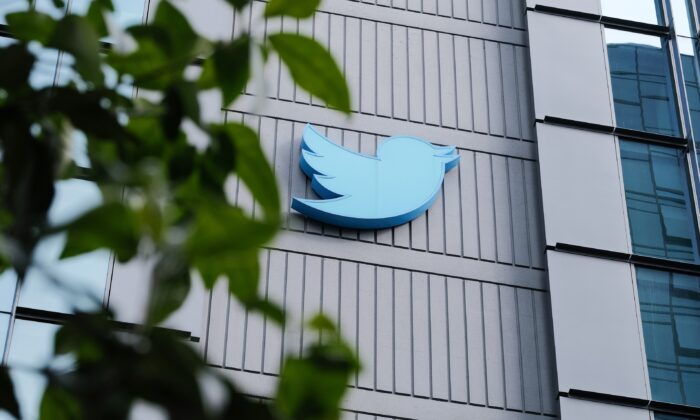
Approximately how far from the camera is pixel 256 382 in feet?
22.4

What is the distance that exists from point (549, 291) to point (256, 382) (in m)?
1.99

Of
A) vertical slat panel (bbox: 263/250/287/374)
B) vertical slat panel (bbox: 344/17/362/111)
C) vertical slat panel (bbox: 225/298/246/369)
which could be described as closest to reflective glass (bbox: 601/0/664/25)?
vertical slat panel (bbox: 344/17/362/111)

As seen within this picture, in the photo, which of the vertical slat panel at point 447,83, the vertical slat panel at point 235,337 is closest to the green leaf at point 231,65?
the vertical slat panel at point 235,337

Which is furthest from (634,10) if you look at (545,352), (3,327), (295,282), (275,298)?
(3,327)

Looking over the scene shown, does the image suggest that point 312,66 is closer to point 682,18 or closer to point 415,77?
point 415,77

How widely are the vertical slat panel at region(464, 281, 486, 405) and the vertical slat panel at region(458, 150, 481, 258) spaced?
27cm

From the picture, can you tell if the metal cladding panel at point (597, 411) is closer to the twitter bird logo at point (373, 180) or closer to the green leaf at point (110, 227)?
the twitter bird logo at point (373, 180)

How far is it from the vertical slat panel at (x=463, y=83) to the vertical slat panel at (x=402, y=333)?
1.36m

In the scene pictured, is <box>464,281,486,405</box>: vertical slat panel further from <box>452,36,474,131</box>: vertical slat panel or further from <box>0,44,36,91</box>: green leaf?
<box>0,44,36,91</box>: green leaf

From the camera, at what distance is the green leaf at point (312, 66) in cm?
95

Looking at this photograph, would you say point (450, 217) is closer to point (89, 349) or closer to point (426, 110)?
point (426, 110)

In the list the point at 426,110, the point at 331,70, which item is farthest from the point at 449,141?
the point at 331,70

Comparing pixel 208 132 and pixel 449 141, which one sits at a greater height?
pixel 449 141

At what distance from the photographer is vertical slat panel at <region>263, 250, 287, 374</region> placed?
691 centimetres
